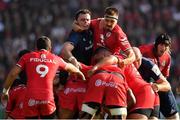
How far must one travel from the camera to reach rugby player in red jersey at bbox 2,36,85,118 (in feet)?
38.4

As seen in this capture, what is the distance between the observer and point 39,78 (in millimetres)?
11734

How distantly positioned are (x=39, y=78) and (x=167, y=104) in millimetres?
2773

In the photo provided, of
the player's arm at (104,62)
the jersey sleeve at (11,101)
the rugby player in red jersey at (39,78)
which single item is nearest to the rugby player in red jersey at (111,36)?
the player's arm at (104,62)

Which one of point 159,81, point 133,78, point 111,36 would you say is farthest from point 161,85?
point 111,36

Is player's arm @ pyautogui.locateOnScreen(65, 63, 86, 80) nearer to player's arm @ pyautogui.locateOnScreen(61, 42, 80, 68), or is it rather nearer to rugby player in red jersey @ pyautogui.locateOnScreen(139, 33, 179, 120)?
player's arm @ pyautogui.locateOnScreen(61, 42, 80, 68)

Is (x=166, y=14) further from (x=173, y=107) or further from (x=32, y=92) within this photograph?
(x=32, y=92)

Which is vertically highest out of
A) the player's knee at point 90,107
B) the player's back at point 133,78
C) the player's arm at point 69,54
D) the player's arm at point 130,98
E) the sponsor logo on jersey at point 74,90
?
the player's arm at point 69,54

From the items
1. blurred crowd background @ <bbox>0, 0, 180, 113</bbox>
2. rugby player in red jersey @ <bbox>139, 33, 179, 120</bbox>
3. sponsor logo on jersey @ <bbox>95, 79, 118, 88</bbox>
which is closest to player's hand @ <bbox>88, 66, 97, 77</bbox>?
sponsor logo on jersey @ <bbox>95, 79, 118, 88</bbox>

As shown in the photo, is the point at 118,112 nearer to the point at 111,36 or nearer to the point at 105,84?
the point at 105,84

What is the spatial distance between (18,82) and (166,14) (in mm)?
9504

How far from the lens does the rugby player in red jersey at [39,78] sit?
11.7 m

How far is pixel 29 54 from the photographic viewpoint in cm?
1185

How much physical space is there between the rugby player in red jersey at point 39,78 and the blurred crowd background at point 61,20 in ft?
27.6

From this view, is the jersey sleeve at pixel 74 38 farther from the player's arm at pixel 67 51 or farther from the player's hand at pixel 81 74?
the player's hand at pixel 81 74
